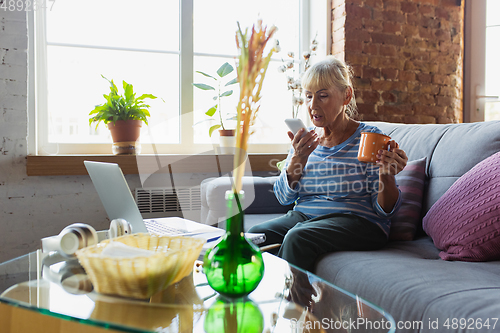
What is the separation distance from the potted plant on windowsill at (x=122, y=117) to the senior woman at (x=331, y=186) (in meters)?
1.15

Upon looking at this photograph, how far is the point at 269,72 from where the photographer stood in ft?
10.1

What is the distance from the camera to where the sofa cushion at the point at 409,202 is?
1563mm

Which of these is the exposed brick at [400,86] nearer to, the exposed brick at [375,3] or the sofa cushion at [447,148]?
the exposed brick at [375,3]

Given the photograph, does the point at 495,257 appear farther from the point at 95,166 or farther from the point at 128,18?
the point at 128,18

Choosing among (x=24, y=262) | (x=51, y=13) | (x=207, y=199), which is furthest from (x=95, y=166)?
(x=51, y=13)

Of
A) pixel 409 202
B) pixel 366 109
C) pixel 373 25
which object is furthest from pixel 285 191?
pixel 373 25

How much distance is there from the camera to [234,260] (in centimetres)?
72

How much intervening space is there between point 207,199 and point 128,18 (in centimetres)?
149

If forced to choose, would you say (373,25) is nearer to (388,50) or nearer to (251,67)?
(388,50)

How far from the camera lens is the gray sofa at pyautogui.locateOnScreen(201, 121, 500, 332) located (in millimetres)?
890

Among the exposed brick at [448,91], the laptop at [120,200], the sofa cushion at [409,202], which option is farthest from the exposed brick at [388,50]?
the laptop at [120,200]

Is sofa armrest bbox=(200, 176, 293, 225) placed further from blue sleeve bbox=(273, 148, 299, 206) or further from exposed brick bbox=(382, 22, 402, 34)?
exposed brick bbox=(382, 22, 402, 34)

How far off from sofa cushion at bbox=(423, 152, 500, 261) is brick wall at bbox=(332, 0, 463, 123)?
1.58 metres

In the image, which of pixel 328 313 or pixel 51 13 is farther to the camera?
pixel 51 13
